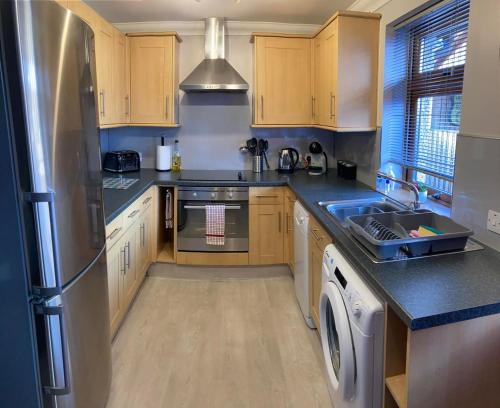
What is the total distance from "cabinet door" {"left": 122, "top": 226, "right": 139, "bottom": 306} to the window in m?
1.95

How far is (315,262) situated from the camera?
2.50m

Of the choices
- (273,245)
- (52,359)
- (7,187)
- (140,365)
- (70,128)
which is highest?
(70,128)

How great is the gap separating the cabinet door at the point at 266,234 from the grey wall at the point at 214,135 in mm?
755

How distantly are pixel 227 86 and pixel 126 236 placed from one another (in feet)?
5.18

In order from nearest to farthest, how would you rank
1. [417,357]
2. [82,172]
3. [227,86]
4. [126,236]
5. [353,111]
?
[417,357]
[82,172]
[126,236]
[353,111]
[227,86]

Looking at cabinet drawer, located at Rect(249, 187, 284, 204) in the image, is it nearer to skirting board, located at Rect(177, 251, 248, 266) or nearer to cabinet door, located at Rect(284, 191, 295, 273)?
cabinet door, located at Rect(284, 191, 295, 273)

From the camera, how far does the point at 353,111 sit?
3.05 m

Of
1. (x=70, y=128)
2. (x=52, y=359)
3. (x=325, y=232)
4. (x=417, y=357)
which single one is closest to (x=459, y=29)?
(x=325, y=232)

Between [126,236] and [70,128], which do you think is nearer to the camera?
[70,128]

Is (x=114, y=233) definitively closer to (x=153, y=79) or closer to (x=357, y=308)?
(x=357, y=308)

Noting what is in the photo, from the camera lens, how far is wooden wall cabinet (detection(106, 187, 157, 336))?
2.44 meters

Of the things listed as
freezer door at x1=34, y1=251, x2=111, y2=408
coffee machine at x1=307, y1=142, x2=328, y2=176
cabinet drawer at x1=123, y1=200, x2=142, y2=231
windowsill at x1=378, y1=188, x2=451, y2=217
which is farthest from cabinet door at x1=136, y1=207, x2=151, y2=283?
windowsill at x1=378, y1=188, x2=451, y2=217

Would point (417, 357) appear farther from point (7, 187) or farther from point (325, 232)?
point (7, 187)

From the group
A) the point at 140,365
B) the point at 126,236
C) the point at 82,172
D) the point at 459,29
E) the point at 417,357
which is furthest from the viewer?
the point at 126,236
